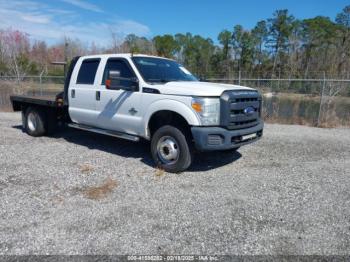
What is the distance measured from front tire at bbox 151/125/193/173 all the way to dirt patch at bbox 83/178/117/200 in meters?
0.98

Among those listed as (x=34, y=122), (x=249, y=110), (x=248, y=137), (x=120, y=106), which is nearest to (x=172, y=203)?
(x=248, y=137)

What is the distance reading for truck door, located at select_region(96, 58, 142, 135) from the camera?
17.4 feet

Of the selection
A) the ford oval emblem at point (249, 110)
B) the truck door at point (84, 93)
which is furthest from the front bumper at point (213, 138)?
the truck door at point (84, 93)

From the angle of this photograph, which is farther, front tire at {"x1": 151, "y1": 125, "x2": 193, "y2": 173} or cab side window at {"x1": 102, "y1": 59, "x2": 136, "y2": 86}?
cab side window at {"x1": 102, "y1": 59, "x2": 136, "y2": 86}

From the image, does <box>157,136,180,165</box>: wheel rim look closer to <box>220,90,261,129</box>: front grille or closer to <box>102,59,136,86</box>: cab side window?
<box>220,90,261,129</box>: front grille

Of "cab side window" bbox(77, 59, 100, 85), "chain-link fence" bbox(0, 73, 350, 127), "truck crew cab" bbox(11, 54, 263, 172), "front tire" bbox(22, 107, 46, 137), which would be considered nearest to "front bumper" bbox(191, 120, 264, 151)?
"truck crew cab" bbox(11, 54, 263, 172)

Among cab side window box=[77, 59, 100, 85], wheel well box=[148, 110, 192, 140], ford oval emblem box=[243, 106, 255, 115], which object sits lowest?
wheel well box=[148, 110, 192, 140]

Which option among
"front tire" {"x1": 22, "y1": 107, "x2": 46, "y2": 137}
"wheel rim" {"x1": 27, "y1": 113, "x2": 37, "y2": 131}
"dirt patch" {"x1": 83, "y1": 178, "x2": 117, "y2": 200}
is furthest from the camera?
"wheel rim" {"x1": 27, "y1": 113, "x2": 37, "y2": 131}

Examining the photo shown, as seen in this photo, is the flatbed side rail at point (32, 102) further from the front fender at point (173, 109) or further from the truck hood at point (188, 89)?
the truck hood at point (188, 89)

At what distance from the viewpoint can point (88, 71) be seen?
632 centimetres

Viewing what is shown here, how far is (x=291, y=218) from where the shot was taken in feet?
11.3

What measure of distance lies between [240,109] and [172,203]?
2.03m

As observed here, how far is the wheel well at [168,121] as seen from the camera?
4.87 meters

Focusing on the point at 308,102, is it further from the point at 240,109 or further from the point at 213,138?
the point at 213,138
